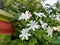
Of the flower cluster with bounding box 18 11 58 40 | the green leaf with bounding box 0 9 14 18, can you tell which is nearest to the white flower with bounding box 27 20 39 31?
the flower cluster with bounding box 18 11 58 40

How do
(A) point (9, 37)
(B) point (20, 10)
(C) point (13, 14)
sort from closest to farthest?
(A) point (9, 37)
(C) point (13, 14)
(B) point (20, 10)

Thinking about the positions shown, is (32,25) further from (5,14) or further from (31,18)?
(5,14)

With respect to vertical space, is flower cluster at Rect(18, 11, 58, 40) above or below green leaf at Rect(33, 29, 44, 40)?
above

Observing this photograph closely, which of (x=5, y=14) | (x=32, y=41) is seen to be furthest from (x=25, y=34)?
A: (x=5, y=14)

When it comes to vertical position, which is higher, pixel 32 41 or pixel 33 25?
pixel 33 25

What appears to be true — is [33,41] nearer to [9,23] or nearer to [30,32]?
[30,32]

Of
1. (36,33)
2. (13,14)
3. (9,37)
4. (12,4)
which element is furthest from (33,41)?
(12,4)

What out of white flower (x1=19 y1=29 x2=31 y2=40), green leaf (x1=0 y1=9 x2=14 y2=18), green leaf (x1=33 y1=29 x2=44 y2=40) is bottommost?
green leaf (x1=33 y1=29 x2=44 y2=40)

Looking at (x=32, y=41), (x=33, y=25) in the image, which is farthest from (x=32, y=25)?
(x=32, y=41)

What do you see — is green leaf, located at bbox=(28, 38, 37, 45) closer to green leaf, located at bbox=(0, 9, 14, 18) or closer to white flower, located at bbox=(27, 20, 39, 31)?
white flower, located at bbox=(27, 20, 39, 31)

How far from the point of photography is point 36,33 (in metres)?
1.36

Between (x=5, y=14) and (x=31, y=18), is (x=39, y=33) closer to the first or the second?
(x=31, y=18)

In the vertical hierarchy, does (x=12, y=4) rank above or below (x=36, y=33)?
above

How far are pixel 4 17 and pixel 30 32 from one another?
0.21 meters
